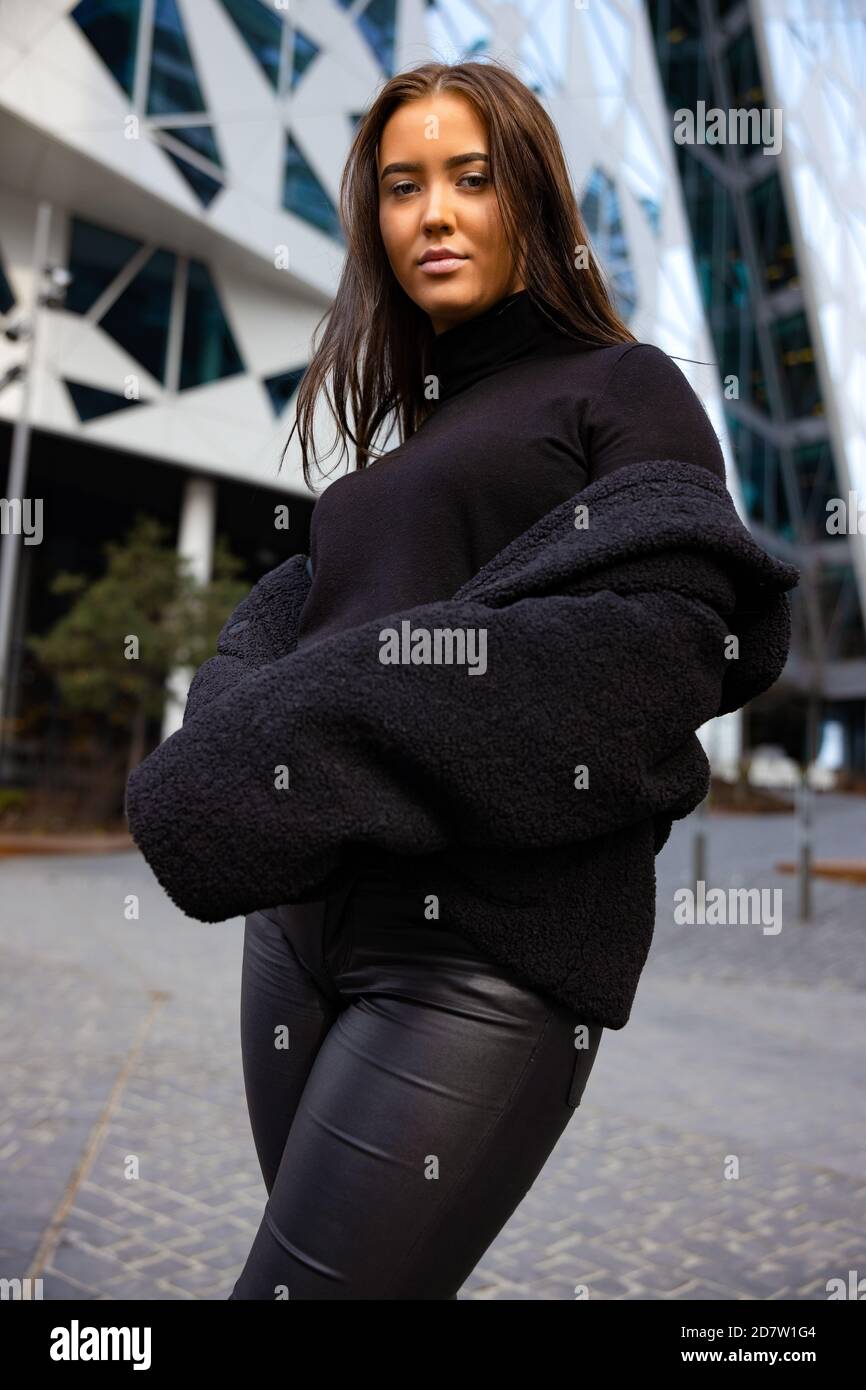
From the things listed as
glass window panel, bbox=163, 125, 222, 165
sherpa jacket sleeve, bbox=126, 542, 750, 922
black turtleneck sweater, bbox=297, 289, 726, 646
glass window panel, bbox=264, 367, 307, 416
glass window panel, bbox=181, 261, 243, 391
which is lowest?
sherpa jacket sleeve, bbox=126, 542, 750, 922

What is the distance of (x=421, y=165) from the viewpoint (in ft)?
5.64

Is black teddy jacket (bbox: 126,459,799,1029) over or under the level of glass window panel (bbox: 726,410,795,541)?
under

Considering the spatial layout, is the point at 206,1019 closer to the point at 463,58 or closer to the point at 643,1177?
the point at 643,1177

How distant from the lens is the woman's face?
5.53 feet

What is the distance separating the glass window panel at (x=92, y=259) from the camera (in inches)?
878

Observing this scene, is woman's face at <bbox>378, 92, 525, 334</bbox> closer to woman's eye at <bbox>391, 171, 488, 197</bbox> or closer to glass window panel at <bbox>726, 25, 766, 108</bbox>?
woman's eye at <bbox>391, 171, 488, 197</bbox>

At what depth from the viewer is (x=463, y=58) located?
1.85 m

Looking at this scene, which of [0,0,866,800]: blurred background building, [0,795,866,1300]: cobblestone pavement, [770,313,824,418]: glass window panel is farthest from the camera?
[770,313,824,418]: glass window panel

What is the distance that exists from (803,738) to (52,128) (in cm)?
2866

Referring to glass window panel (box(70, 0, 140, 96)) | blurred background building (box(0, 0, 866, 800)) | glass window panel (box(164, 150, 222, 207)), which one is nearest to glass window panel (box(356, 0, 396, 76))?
blurred background building (box(0, 0, 866, 800))

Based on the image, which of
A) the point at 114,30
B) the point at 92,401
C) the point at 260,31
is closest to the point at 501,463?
the point at 114,30

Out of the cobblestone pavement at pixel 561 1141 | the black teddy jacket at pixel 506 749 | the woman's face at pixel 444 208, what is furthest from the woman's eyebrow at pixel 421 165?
the cobblestone pavement at pixel 561 1141

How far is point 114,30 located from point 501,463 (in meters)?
22.2

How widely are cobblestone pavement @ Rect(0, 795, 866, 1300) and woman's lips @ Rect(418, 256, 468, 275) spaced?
2.83 m
